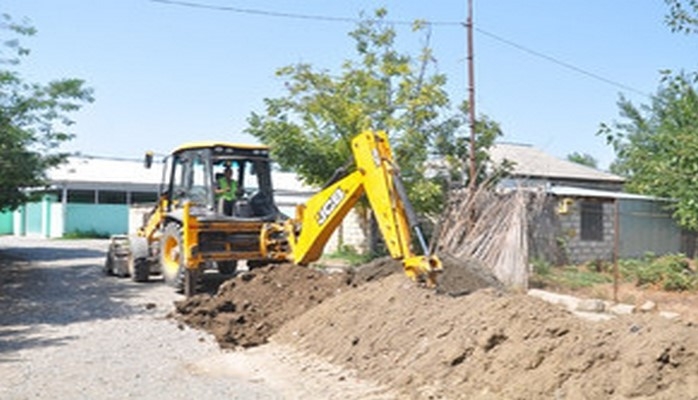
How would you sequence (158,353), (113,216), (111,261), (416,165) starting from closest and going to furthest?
(158,353), (111,261), (416,165), (113,216)

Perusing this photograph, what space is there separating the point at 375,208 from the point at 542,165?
23.0 m

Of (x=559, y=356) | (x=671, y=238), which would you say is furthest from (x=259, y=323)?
(x=671, y=238)

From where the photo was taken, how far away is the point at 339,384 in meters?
7.64

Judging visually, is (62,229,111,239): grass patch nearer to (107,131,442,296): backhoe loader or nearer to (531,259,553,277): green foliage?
(107,131,442,296): backhoe loader

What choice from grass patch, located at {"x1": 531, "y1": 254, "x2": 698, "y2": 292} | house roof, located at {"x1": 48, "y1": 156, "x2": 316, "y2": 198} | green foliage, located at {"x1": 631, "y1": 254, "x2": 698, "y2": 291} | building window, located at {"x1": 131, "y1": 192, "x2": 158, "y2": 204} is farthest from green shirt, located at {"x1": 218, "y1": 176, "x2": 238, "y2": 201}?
building window, located at {"x1": 131, "y1": 192, "x2": 158, "y2": 204}

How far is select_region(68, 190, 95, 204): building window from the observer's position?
39719mm

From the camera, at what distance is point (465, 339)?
748 cm

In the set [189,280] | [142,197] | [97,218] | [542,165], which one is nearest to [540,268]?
[189,280]

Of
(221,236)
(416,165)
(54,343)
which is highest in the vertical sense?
(416,165)

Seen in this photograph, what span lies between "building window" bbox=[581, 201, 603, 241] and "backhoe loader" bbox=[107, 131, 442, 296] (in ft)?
38.0

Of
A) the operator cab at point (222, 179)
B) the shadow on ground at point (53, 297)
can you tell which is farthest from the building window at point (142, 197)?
the operator cab at point (222, 179)

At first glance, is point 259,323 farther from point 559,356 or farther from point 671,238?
point 671,238

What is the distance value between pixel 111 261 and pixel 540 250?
9887 mm

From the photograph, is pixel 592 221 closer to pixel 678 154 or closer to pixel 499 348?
pixel 678 154
